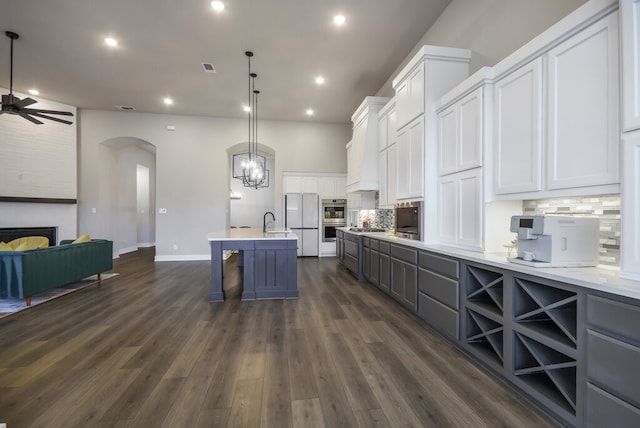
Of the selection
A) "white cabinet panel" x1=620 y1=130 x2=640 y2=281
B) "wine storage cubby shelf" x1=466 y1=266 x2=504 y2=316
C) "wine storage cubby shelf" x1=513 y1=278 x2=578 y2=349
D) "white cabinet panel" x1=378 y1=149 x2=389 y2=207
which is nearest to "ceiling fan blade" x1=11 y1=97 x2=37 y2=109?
"white cabinet panel" x1=378 y1=149 x2=389 y2=207

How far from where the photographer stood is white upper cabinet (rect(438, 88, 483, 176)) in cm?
258

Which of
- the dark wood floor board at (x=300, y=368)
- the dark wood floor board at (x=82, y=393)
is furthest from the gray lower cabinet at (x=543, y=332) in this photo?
the dark wood floor board at (x=82, y=393)

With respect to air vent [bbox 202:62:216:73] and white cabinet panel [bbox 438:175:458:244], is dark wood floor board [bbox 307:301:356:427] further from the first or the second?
air vent [bbox 202:62:216:73]

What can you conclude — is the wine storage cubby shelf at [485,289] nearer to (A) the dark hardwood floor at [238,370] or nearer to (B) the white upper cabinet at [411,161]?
(A) the dark hardwood floor at [238,370]

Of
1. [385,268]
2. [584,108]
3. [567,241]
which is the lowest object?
[385,268]

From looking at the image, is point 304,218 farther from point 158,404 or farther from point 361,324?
point 158,404

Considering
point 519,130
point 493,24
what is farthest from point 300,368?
point 493,24

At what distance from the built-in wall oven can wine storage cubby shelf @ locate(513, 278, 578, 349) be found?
5993 millimetres

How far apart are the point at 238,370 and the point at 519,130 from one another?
2.84m

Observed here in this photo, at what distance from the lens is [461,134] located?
2.83 metres

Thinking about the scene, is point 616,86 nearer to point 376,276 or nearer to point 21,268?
point 376,276

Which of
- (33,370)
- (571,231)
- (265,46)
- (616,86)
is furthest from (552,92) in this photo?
(33,370)

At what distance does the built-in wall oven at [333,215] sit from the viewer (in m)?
7.87

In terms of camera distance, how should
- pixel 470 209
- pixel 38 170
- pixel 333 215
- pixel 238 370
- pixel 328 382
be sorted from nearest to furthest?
pixel 328 382 → pixel 238 370 → pixel 470 209 → pixel 38 170 → pixel 333 215
